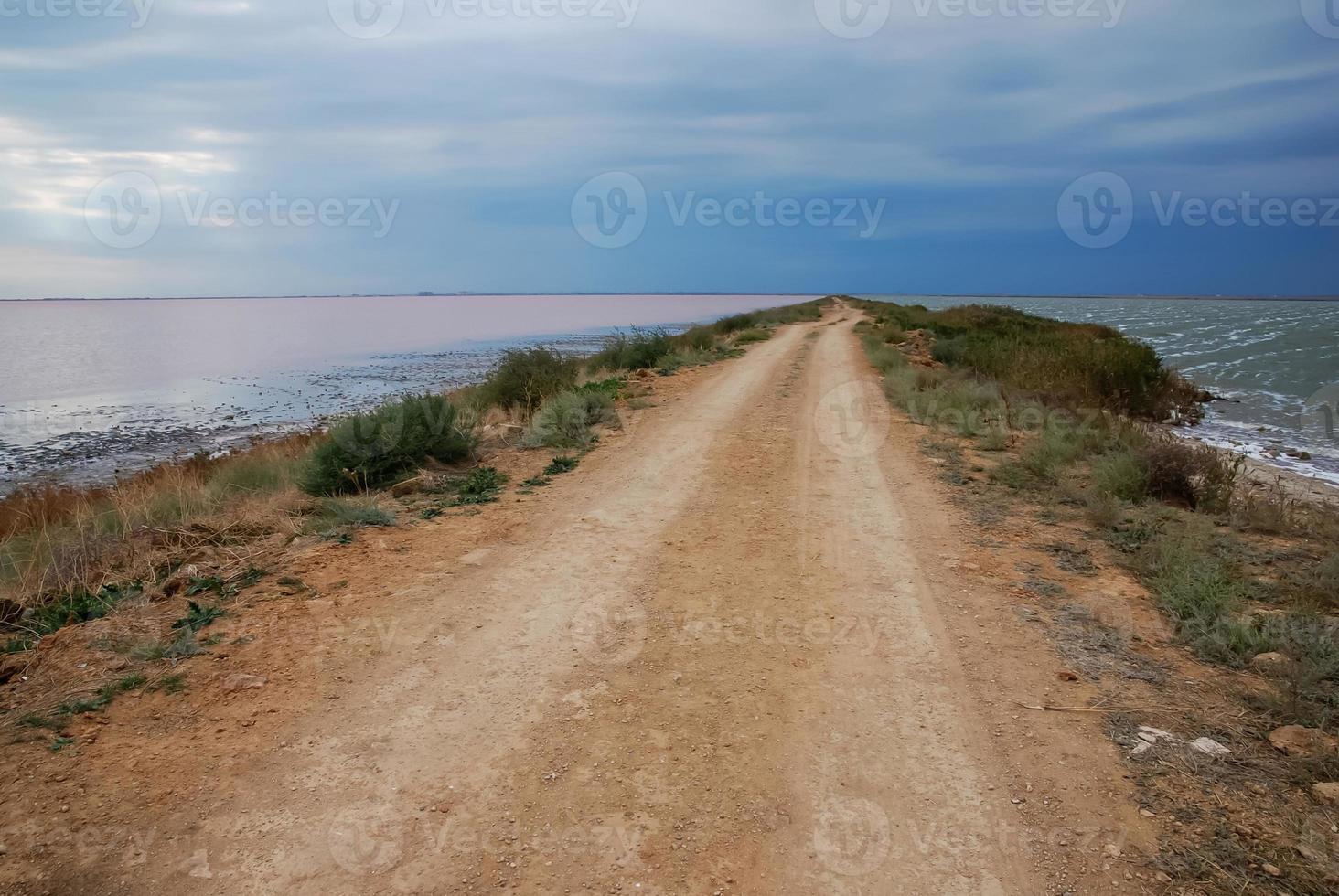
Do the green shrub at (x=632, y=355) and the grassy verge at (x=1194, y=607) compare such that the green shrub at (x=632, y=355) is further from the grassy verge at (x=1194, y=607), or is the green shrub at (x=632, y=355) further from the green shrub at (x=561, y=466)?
the green shrub at (x=561, y=466)

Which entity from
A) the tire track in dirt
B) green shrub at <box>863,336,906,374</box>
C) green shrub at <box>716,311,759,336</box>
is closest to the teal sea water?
green shrub at <box>863,336,906,374</box>

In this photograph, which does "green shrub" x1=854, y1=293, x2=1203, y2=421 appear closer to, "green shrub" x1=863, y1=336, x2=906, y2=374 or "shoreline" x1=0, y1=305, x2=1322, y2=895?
"green shrub" x1=863, y1=336, x2=906, y2=374

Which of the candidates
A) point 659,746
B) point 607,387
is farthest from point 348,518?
point 607,387

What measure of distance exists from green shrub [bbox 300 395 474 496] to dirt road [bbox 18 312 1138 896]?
3.03m

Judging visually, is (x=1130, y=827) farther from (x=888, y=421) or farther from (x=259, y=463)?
(x=259, y=463)

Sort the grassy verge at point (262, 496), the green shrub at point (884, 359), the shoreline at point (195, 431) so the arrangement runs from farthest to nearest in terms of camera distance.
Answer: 1. the green shrub at point (884, 359)
2. the shoreline at point (195, 431)
3. the grassy verge at point (262, 496)

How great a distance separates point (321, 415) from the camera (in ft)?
64.4

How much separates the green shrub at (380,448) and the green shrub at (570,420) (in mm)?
1134

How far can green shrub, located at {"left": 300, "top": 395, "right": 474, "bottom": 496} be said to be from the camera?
29.4ft

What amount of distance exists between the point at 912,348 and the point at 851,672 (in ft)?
79.7

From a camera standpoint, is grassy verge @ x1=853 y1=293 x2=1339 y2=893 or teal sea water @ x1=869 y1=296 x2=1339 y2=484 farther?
teal sea water @ x1=869 y1=296 x2=1339 y2=484

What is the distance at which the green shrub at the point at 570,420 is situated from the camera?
10936 mm

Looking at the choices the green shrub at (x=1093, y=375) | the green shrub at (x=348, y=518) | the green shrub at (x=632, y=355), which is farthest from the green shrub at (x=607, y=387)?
the green shrub at (x=1093, y=375)

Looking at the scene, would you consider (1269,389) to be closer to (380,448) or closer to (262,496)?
(380,448)
